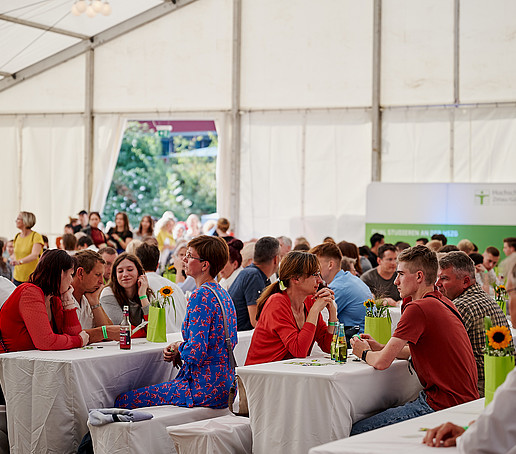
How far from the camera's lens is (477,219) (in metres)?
11.1

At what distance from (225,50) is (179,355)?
973 cm

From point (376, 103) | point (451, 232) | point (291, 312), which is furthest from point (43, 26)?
point (291, 312)

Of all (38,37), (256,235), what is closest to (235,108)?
(256,235)

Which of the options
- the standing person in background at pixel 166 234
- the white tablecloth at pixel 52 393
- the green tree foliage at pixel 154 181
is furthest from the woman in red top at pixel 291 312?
the green tree foliage at pixel 154 181

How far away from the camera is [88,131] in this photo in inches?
558

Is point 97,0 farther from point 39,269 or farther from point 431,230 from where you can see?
point 39,269

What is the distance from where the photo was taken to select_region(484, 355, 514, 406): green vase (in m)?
3.03

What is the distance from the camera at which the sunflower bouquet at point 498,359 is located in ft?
9.95

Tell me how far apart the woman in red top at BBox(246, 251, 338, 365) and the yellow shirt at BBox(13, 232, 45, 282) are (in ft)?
20.2

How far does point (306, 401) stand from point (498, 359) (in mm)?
912

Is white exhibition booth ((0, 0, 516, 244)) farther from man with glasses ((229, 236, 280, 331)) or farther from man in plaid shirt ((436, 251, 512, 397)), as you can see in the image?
man in plaid shirt ((436, 251, 512, 397))

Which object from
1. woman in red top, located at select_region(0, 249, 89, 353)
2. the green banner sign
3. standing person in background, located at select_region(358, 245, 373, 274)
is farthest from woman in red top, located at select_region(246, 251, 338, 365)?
the green banner sign

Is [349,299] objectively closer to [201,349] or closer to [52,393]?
[201,349]

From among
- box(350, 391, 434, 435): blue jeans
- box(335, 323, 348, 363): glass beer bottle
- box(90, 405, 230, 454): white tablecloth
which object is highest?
box(335, 323, 348, 363): glass beer bottle
